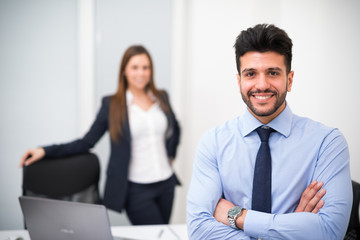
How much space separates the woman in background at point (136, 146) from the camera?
222 centimetres

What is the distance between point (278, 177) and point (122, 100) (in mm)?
1418

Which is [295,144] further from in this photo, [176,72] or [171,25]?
[171,25]

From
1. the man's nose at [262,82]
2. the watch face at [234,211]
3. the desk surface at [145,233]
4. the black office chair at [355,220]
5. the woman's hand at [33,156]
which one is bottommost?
the desk surface at [145,233]

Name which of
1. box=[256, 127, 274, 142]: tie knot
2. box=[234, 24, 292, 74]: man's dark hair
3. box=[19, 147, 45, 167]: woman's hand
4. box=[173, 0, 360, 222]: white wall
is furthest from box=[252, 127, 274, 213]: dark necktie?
box=[19, 147, 45, 167]: woman's hand

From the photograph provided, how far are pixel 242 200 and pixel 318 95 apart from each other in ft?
3.25

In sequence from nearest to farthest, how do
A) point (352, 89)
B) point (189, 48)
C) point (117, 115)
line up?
point (352, 89) < point (117, 115) < point (189, 48)

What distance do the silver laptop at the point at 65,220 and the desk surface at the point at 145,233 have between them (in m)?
0.33

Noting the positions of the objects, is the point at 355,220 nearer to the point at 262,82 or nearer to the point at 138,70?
the point at 262,82

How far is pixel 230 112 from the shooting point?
2502mm

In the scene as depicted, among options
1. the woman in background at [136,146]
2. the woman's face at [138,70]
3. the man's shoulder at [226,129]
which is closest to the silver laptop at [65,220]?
the man's shoulder at [226,129]

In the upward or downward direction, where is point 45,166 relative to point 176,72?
downward

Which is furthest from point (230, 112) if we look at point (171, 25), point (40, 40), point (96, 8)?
point (40, 40)

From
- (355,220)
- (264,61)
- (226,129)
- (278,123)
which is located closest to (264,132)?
(278,123)

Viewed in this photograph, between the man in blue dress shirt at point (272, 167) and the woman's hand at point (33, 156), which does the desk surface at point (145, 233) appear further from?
the woman's hand at point (33, 156)
